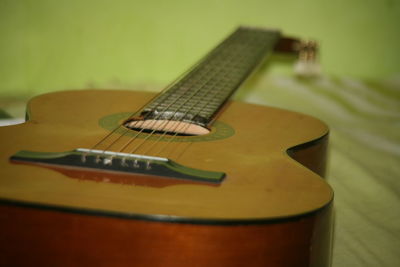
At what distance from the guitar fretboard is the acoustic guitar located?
0.4 inches

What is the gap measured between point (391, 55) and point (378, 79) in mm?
110

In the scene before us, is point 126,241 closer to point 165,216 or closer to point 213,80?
point 165,216

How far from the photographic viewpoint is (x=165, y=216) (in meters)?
0.55

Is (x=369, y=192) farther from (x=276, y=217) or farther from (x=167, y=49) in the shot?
(x=167, y=49)

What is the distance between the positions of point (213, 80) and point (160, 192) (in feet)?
1.93

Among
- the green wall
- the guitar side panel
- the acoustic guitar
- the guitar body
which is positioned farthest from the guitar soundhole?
the green wall

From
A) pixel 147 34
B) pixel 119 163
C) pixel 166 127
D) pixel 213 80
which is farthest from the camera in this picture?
pixel 147 34

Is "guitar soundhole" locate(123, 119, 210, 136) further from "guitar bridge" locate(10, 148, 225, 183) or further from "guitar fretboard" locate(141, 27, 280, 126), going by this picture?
"guitar bridge" locate(10, 148, 225, 183)

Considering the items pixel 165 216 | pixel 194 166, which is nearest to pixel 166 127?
pixel 194 166

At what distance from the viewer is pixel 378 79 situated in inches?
78.6

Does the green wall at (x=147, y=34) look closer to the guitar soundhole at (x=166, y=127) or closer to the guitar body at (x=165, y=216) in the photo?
the guitar soundhole at (x=166, y=127)

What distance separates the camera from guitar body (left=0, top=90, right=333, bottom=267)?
1.82 feet

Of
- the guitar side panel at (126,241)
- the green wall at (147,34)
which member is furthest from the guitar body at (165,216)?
the green wall at (147,34)

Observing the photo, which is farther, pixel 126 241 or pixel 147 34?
pixel 147 34
